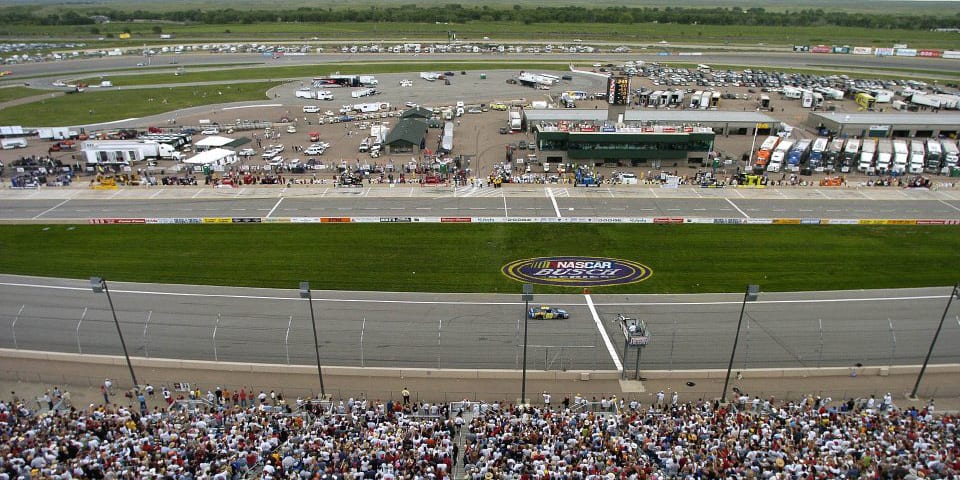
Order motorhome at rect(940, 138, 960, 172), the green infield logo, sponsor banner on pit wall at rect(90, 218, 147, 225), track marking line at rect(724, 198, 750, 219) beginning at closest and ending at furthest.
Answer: the green infield logo < sponsor banner on pit wall at rect(90, 218, 147, 225) < track marking line at rect(724, 198, 750, 219) < motorhome at rect(940, 138, 960, 172)

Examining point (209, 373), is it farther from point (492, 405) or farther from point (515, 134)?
point (515, 134)

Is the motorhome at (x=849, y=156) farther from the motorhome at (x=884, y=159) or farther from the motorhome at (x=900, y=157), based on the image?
the motorhome at (x=900, y=157)

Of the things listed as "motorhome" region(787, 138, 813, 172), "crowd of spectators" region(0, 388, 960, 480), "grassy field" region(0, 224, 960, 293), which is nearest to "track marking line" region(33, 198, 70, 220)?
"grassy field" region(0, 224, 960, 293)

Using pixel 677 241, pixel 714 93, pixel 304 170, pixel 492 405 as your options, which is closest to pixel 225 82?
pixel 304 170

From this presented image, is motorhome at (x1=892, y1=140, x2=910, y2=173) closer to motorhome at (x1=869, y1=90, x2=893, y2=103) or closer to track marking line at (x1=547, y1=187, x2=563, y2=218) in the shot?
track marking line at (x1=547, y1=187, x2=563, y2=218)

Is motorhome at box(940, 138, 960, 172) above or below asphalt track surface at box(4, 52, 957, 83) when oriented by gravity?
below

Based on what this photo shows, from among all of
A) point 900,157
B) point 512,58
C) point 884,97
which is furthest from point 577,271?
point 512,58
